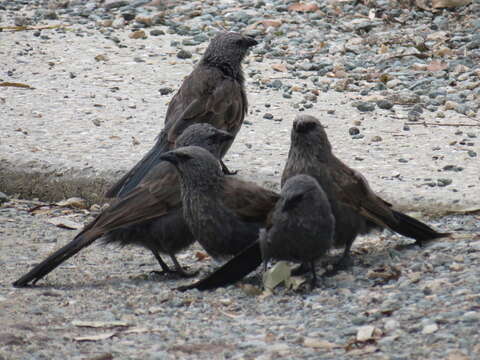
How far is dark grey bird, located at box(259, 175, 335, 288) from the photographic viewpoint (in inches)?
192

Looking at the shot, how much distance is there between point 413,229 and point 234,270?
3.32ft

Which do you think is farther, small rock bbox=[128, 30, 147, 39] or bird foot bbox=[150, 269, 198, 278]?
small rock bbox=[128, 30, 147, 39]

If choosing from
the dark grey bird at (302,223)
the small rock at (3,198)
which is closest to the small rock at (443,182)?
the dark grey bird at (302,223)

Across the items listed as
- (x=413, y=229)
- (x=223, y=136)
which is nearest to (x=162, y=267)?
(x=223, y=136)

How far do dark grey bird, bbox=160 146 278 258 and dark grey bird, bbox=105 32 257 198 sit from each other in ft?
3.69

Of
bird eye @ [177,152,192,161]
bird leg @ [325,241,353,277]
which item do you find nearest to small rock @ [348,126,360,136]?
bird leg @ [325,241,353,277]

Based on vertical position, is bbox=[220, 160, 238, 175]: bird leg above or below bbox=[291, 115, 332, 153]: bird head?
below

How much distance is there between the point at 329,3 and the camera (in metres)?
11.4

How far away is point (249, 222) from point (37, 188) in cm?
241

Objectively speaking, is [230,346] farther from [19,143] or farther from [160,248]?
[19,143]

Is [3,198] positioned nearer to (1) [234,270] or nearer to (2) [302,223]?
(1) [234,270]

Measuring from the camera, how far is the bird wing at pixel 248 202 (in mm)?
5273

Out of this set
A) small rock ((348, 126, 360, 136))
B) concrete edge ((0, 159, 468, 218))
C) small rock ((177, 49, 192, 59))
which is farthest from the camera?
small rock ((177, 49, 192, 59))

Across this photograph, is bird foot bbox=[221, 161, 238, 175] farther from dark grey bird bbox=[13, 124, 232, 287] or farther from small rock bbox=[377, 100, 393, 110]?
small rock bbox=[377, 100, 393, 110]
